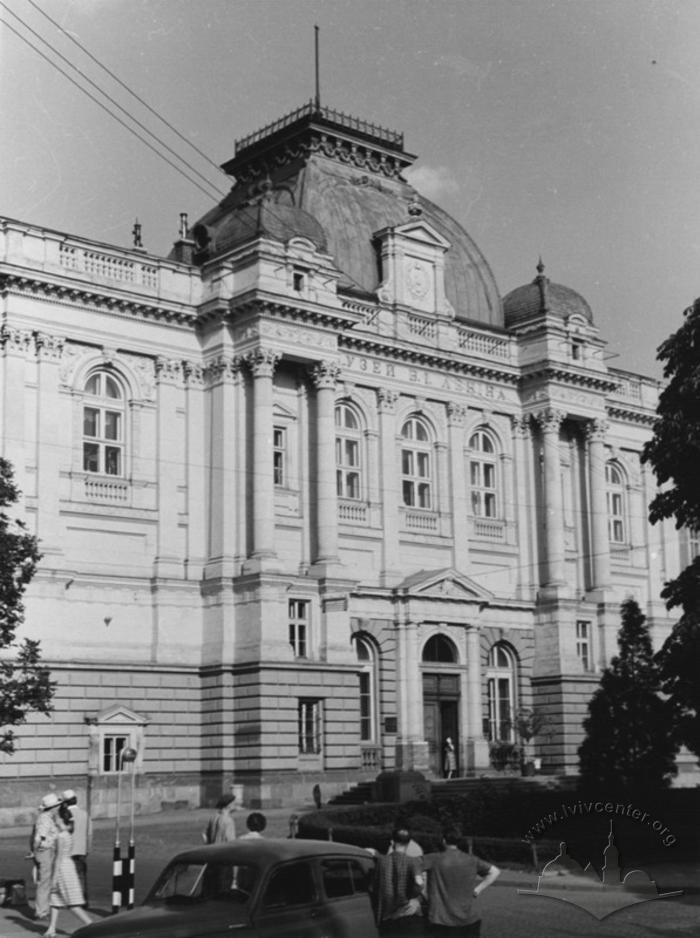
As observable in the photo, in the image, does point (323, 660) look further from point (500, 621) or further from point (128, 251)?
point (128, 251)

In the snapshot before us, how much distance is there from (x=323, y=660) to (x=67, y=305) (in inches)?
586

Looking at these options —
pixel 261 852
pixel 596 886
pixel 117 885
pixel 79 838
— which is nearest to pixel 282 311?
pixel 596 886

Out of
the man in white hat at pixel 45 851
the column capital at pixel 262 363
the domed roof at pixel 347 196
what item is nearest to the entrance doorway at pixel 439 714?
the column capital at pixel 262 363

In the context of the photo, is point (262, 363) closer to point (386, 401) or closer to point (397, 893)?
point (386, 401)

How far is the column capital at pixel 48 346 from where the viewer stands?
46.1 m

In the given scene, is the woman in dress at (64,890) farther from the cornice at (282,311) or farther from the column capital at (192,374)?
the column capital at (192,374)

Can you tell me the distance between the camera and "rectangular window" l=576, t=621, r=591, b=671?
191ft

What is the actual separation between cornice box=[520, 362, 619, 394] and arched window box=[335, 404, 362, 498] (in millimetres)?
9202

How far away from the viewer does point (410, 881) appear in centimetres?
1553

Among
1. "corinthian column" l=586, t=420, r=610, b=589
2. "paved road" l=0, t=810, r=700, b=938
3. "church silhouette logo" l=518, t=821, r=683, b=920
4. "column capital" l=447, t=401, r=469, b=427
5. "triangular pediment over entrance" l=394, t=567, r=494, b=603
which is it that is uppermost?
"column capital" l=447, t=401, r=469, b=427

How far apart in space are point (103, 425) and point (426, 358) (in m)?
14.2

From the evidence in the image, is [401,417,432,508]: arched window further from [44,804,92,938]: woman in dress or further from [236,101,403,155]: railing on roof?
[44,804,92,938]: woman in dress

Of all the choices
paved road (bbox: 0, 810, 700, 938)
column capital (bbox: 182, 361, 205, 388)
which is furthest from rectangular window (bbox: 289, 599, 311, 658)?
paved road (bbox: 0, 810, 700, 938)

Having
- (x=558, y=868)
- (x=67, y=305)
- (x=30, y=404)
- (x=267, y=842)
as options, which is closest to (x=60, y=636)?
(x=30, y=404)
